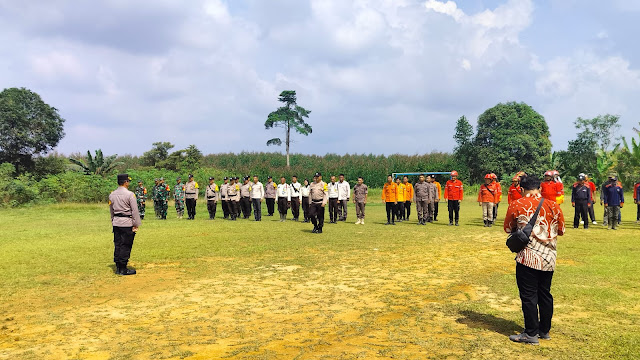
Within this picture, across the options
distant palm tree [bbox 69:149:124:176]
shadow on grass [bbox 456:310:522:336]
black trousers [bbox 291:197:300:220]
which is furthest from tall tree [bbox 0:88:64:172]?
shadow on grass [bbox 456:310:522:336]

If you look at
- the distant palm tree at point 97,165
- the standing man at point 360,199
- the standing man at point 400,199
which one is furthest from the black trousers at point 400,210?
the distant palm tree at point 97,165

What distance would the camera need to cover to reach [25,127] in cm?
3319

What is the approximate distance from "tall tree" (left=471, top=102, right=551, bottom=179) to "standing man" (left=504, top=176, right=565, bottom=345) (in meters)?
38.0

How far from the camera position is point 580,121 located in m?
45.6

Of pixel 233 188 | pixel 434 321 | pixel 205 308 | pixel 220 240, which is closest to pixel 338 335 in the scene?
pixel 434 321

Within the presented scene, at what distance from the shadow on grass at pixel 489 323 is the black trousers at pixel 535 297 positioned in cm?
35

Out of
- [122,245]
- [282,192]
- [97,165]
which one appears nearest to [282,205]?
[282,192]

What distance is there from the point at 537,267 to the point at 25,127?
1408 inches

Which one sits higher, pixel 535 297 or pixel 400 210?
pixel 400 210

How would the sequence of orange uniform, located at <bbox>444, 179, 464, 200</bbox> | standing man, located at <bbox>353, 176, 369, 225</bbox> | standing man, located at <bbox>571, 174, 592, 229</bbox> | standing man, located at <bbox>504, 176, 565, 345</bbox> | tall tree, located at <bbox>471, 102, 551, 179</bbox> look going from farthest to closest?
1. tall tree, located at <bbox>471, 102, 551, 179</bbox>
2. standing man, located at <bbox>353, 176, 369, 225</bbox>
3. orange uniform, located at <bbox>444, 179, 464, 200</bbox>
4. standing man, located at <bbox>571, 174, 592, 229</bbox>
5. standing man, located at <bbox>504, 176, 565, 345</bbox>

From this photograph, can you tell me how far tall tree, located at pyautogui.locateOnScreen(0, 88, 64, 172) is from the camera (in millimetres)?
32438

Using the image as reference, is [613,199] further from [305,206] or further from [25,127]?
[25,127]

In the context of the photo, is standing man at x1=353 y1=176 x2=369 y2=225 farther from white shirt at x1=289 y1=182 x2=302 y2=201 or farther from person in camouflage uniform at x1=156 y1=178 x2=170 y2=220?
person in camouflage uniform at x1=156 y1=178 x2=170 y2=220

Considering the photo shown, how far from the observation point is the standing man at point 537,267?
518cm
